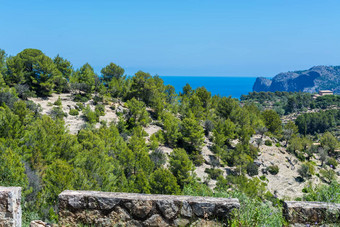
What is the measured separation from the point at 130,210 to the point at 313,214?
10.5ft

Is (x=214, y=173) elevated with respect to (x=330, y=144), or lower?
lower

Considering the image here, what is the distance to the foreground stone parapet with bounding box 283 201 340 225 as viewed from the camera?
14.9 ft

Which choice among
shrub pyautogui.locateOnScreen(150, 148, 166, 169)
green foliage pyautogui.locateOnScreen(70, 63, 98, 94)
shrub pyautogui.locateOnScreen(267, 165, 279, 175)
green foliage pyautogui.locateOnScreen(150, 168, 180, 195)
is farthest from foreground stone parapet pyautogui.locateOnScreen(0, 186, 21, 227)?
green foliage pyautogui.locateOnScreen(70, 63, 98, 94)

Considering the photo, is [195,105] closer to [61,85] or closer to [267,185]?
[267,185]

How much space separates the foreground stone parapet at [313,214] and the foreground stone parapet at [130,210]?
3.17 feet

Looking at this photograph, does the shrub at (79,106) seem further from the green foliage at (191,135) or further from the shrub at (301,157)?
the shrub at (301,157)

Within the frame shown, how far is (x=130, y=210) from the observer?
4.82m

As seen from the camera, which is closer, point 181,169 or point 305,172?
point 181,169

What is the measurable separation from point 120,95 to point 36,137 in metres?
34.1

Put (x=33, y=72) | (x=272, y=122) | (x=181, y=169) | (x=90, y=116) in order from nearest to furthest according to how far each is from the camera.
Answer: (x=181, y=169) → (x=90, y=116) → (x=33, y=72) → (x=272, y=122)

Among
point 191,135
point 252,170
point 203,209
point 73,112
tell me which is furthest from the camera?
point 252,170

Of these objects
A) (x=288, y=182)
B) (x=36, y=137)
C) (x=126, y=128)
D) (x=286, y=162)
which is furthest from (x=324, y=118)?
(x=36, y=137)

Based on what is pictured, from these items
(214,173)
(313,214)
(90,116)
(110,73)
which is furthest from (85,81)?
(313,214)

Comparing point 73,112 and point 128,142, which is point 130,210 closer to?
point 128,142
